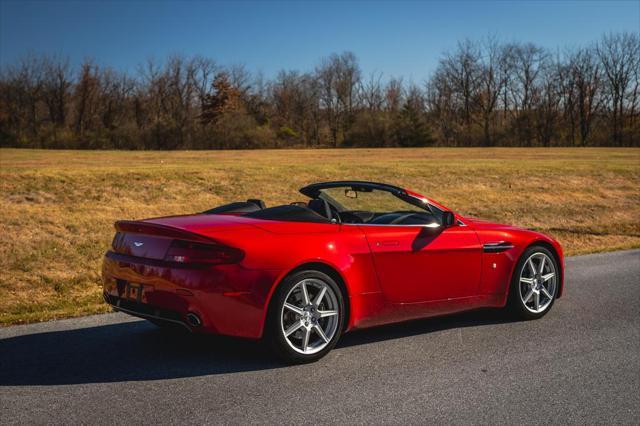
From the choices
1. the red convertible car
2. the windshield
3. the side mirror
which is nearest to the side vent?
the red convertible car

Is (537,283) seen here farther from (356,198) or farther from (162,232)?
(162,232)

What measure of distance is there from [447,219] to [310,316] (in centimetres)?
163

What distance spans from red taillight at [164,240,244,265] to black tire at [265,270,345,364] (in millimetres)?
386

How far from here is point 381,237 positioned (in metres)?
5.22

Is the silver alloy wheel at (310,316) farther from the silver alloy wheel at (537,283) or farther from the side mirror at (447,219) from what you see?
the silver alloy wheel at (537,283)

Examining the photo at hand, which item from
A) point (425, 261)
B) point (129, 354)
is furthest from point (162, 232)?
point (425, 261)

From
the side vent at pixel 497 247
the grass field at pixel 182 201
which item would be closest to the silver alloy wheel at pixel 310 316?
the side vent at pixel 497 247

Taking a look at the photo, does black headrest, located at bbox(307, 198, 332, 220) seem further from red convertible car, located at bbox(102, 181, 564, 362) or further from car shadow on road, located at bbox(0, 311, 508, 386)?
car shadow on road, located at bbox(0, 311, 508, 386)

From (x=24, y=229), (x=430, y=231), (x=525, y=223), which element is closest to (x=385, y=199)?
(x=430, y=231)

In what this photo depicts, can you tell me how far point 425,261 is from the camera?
547cm

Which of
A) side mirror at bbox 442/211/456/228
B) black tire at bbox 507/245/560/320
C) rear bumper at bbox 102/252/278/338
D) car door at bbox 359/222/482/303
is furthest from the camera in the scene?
black tire at bbox 507/245/560/320

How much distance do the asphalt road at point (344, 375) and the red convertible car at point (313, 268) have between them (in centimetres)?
31

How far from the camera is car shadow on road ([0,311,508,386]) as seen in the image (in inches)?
175

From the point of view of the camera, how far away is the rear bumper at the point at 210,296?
4.37m
